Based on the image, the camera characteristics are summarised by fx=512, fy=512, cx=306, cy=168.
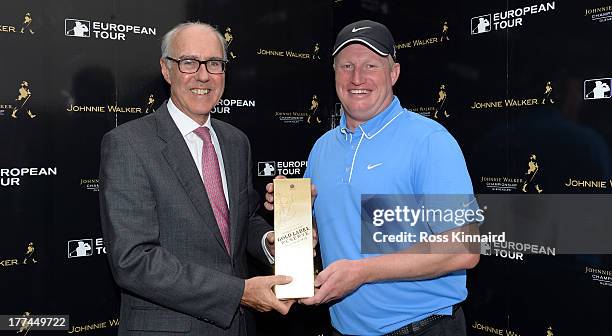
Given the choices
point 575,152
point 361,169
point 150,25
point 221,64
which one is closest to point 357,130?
point 361,169

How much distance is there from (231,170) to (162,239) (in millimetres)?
443

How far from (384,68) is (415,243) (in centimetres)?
75

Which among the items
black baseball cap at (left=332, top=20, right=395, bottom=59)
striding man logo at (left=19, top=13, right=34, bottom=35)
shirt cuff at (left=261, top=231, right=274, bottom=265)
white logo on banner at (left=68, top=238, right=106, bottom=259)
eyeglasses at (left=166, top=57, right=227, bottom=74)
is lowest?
white logo on banner at (left=68, top=238, right=106, bottom=259)

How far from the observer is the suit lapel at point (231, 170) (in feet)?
6.93

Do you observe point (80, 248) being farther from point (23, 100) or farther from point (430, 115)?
point (430, 115)

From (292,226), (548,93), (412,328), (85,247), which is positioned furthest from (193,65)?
(548,93)

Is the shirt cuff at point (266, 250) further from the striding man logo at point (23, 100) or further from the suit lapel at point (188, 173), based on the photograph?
the striding man logo at point (23, 100)

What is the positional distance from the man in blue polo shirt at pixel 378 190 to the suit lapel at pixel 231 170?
0.15 metres

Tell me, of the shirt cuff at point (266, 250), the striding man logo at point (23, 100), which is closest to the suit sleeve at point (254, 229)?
the shirt cuff at point (266, 250)

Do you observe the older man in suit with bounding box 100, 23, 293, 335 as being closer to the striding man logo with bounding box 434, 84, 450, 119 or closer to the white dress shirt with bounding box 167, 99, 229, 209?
the white dress shirt with bounding box 167, 99, 229, 209

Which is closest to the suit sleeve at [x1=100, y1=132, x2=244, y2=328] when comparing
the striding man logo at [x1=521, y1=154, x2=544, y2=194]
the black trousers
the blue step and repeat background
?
the black trousers

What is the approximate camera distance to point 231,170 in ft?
7.35

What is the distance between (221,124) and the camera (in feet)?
8.16

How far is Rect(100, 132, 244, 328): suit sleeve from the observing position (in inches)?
73.6
